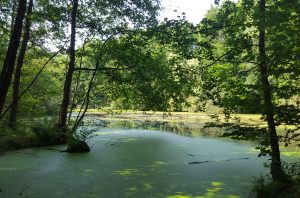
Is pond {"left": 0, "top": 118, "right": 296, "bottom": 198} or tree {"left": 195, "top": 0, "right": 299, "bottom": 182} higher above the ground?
tree {"left": 195, "top": 0, "right": 299, "bottom": 182}

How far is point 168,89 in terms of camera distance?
25.5 ft

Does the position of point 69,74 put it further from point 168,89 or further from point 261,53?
point 261,53

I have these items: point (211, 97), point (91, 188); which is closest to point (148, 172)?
point (91, 188)

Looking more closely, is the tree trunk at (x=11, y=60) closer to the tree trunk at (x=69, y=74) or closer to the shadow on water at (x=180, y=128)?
the tree trunk at (x=69, y=74)

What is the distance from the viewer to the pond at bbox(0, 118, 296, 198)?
20.3ft

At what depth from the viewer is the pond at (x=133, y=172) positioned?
618 centimetres

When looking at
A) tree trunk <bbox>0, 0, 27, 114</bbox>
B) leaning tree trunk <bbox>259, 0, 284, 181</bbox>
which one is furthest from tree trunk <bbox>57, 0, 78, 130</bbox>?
leaning tree trunk <bbox>259, 0, 284, 181</bbox>

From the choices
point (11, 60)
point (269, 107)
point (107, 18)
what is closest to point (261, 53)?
point (269, 107)

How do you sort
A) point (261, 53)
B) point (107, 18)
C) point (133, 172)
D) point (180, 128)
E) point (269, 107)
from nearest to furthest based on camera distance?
point (269, 107)
point (261, 53)
point (133, 172)
point (107, 18)
point (180, 128)

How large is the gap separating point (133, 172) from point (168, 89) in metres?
2.01

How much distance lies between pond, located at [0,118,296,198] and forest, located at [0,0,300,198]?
33mm

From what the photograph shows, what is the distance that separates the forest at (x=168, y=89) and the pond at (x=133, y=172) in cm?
3

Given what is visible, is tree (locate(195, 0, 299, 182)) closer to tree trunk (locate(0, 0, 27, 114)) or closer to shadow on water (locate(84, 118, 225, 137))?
tree trunk (locate(0, 0, 27, 114))

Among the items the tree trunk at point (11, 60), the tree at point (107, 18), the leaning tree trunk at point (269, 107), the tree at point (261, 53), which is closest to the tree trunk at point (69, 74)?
the tree at point (107, 18)
